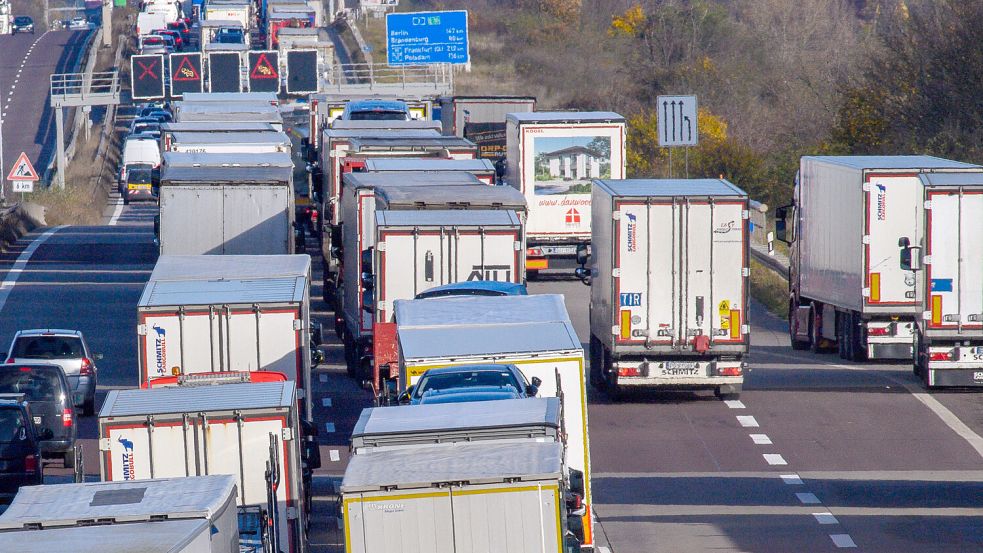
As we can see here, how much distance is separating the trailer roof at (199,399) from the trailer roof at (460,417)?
6.47 ft

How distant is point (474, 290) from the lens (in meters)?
21.0

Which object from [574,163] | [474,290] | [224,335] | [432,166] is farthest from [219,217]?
[574,163]

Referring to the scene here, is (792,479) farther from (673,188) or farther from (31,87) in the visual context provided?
(31,87)

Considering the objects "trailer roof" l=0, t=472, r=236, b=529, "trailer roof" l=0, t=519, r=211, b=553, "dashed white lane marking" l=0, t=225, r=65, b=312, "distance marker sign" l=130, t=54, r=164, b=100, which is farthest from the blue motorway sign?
"trailer roof" l=0, t=519, r=211, b=553

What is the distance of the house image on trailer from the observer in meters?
33.8

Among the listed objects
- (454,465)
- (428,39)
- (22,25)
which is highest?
(22,25)

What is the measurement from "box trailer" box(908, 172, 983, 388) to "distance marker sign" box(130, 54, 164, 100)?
47.1m

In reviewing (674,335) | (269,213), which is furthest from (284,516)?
(269,213)

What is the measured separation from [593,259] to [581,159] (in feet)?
35.7

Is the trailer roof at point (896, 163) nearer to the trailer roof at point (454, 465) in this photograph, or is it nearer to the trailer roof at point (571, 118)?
the trailer roof at point (571, 118)

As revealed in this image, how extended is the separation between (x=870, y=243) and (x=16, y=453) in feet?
43.8

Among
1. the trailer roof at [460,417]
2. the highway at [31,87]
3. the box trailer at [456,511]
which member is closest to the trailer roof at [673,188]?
the trailer roof at [460,417]

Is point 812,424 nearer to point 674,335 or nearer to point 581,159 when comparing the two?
point 674,335

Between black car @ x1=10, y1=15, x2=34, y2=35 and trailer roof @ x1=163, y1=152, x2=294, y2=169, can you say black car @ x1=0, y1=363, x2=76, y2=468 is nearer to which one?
trailer roof @ x1=163, y1=152, x2=294, y2=169
